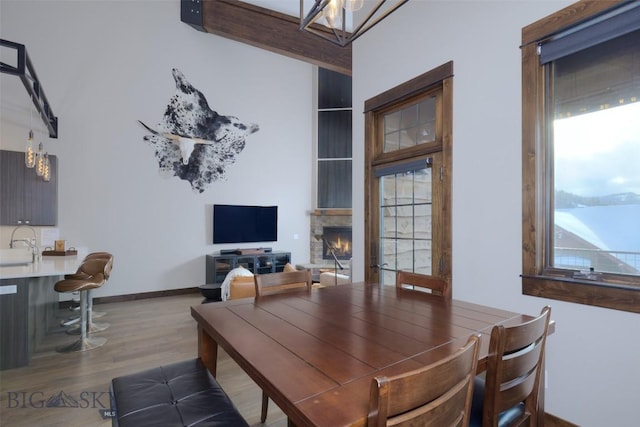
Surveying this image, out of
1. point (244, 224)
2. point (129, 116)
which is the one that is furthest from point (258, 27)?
point (244, 224)

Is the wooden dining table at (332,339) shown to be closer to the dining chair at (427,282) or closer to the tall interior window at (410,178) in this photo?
the dining chair at (427,282)

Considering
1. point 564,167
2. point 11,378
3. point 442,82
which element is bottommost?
point 11,378

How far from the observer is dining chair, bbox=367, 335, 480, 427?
715 mm

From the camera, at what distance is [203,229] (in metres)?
6.03

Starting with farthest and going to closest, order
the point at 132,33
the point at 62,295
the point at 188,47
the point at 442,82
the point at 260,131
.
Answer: the point at 260,131 < the point at 188,47 < the point at 132,33 < the point at 62,295 < the point at 442,82

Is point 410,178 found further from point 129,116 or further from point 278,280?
point 129,116

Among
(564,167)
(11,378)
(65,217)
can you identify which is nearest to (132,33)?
(65,217)

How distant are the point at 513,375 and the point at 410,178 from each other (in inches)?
78.6

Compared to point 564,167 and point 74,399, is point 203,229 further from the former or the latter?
point 564,167

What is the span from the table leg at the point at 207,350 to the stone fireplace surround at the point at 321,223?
18.2 ft

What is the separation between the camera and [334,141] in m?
7.33

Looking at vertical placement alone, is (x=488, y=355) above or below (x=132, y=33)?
below

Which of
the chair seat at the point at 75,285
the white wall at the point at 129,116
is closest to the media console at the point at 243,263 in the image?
the white wall at the point at 129,116

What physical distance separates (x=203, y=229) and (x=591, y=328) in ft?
18.8
